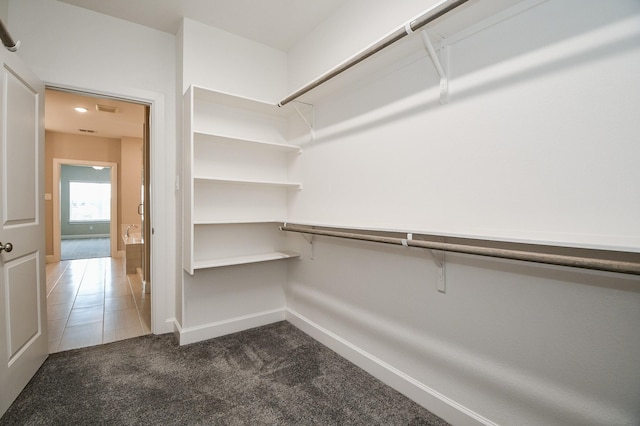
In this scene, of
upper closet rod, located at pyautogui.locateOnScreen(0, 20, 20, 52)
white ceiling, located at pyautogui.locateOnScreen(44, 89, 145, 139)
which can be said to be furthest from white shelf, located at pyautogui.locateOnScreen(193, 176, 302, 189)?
white ceiling, located at pyautogui.locateOnScreen(44, 89, 145, 139)

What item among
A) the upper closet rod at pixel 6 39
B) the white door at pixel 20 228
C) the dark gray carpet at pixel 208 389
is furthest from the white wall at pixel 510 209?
the white door at pixel 20 228

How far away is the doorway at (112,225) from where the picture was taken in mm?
2941

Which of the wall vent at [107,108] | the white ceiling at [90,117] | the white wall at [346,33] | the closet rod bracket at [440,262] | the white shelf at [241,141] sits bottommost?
the closet rod bracket at [440,262]

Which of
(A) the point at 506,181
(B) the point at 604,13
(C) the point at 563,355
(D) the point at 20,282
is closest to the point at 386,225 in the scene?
(A) the point at 506,181

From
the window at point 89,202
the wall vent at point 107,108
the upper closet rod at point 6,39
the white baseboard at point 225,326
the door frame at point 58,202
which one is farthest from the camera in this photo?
the window at point 89,202

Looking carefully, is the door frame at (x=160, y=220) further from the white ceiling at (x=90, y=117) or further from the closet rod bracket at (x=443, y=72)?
the closet rod bracket at (x=443, y=72)

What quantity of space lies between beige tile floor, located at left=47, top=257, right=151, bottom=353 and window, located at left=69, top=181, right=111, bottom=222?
5.98m

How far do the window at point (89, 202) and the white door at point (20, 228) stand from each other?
9393 millimetres

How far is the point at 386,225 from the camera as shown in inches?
77.5

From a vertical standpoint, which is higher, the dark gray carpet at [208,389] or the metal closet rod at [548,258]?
the metal closet rod at [548,258]

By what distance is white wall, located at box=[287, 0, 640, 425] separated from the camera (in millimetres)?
1110

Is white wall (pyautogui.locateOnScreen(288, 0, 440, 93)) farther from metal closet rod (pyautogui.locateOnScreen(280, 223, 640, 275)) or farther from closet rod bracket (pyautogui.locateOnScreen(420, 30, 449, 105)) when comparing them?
metal closet rod (pyautogui.locateOnScreen(280, 223, 640, 275))

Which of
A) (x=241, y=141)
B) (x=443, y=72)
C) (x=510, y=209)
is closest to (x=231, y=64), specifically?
(x=241, y=141)

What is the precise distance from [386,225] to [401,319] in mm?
594
